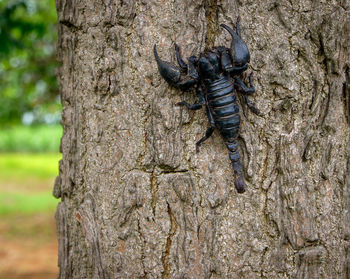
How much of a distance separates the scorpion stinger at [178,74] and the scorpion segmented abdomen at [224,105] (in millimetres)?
97

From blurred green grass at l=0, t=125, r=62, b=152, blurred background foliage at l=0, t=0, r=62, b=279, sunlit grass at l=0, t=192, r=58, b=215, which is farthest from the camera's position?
blurred green grass at l=0, t=125, r=62, b=152

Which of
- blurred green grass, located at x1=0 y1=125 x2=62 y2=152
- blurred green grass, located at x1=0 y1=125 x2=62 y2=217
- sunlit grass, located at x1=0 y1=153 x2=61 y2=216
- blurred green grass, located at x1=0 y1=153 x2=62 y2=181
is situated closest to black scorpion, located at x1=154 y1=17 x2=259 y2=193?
blurred green grass, located at x1=0 y1=125 x2=62 y2=217

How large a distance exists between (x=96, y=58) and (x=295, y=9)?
3.71 feet

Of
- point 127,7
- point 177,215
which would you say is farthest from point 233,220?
point 127,7

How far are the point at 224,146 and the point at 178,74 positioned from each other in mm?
461

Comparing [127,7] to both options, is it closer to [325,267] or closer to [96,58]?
[96,58]

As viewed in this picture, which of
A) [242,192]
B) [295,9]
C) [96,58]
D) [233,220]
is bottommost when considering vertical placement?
[233,220]

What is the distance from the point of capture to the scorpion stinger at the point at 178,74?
186cm

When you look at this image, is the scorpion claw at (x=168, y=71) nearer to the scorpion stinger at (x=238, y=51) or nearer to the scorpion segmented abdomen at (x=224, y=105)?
the scorpion segmented abdomen at (x=224, y=105)

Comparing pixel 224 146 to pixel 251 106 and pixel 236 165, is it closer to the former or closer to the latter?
pixel 236 165

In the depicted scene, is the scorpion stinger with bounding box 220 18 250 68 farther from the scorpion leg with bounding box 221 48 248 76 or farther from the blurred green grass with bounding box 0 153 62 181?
the blurred green grass with bounding box 0 153 62 181

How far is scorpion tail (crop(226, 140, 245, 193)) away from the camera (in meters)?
1.89

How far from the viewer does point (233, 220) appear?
1943 mm

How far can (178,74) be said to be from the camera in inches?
73.3
